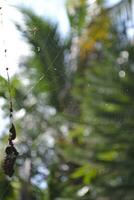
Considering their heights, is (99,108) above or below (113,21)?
below

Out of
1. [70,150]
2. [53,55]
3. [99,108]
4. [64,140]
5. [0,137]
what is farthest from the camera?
[64,140]

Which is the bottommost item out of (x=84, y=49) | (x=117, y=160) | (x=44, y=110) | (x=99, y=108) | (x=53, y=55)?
(x=53, y=55)

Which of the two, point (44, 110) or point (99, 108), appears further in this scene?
point (44, 110)

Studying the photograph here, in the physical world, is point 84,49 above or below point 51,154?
above

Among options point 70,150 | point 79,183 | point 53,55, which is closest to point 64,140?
point 79,183

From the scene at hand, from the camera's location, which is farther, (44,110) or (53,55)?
(44,110)

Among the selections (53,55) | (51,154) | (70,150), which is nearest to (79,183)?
(70,150)

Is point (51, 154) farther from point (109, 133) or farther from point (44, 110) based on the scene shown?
point (109, 133)

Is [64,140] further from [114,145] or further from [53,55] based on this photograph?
[53,55]

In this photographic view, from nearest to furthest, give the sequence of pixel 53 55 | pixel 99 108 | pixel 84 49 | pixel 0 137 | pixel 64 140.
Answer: pixel 53 55 → pixel 99 108 → pixel 0 137 → pixel 64 140 → pixel 84 49
